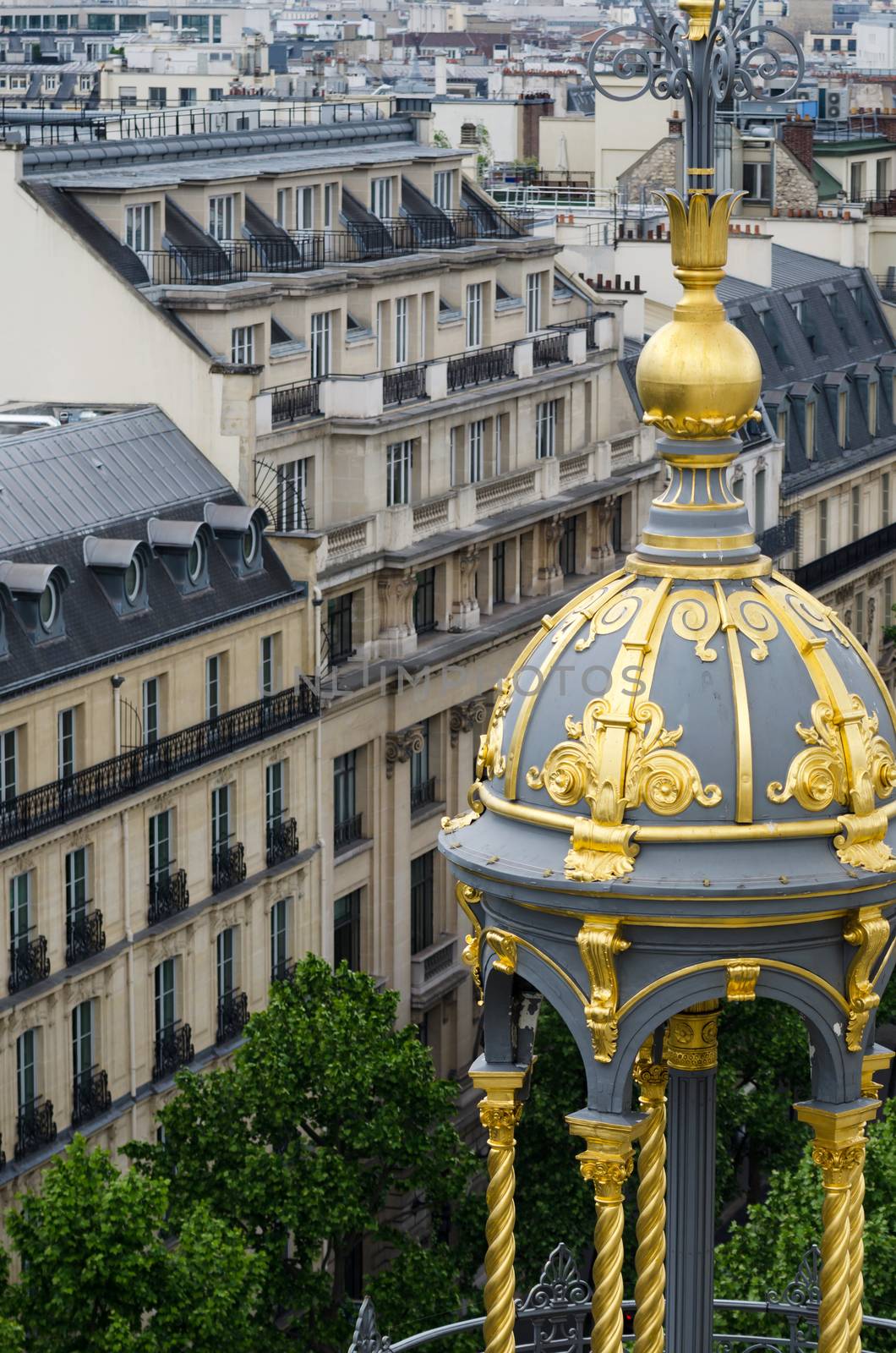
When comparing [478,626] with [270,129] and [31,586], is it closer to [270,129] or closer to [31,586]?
[270,129]

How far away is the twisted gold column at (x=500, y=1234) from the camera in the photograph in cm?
2709

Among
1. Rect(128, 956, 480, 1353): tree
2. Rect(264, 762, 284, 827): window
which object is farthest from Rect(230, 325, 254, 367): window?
Rect(128, 956, 480, 1353): tree

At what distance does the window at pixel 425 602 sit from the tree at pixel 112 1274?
36.0 meters

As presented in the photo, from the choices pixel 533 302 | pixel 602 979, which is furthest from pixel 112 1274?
pixel 533 302

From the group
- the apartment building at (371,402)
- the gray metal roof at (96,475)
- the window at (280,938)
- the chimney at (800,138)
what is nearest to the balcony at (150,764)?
the apartment building at (371,402)

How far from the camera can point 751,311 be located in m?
131

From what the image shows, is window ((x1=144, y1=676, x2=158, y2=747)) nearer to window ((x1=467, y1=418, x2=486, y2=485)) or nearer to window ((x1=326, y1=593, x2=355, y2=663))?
window ((x1=326, y1=593, x2=355, y2=663))

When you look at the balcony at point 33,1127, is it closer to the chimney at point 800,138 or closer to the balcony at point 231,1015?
the balcony at point 231,1015

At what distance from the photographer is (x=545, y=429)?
109 meters

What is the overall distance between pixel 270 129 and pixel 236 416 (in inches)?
931

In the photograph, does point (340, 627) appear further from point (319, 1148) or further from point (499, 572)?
point (319, 1148)

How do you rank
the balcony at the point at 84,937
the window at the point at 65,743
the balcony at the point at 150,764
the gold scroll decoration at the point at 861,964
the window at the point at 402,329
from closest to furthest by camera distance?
the gold scroll decoration at the point at 861,964
the balcony at the point at 150,764
the window at the point at 65,743
the balcony at the point at 84,937
the window at the point at 402,329

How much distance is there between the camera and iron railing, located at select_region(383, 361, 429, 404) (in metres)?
95.9

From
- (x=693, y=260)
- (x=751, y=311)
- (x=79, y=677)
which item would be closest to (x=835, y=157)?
(x=751, y=311)
